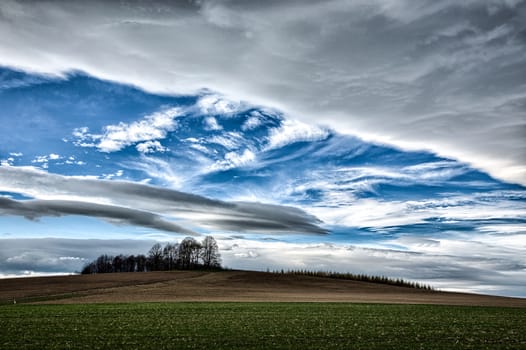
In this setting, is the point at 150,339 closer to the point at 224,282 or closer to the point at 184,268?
the point at 224,282

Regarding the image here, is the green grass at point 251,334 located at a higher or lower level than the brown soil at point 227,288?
higher

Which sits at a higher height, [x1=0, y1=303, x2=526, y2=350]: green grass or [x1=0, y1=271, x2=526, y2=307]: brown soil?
[x1=0, y1=303, x2=526, y2=350]: green grass

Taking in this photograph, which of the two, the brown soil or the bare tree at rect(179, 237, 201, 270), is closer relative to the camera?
the brown soil

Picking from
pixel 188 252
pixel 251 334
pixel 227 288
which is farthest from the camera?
pixel 188 252

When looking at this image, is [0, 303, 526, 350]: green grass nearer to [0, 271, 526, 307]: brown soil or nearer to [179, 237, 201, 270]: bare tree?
[0, 271, 526, 307]: brown soil

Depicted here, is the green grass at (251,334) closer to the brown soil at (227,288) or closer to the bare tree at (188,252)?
the brown soil at (227,288)

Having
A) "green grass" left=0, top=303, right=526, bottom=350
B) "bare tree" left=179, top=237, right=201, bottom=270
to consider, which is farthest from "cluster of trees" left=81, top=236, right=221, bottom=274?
"green grass" left=0, top=303, right=526, bottom=350

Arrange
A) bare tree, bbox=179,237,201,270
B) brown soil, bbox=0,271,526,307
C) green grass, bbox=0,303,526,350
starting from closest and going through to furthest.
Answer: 1. green grass, bbox=0,303,526,350
2. brown soil, bbox=0,271,526,307
3. bare tree, bbox=179,237,201,270

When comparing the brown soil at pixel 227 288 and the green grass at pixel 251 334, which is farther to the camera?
the brown soil at pixel 227 288

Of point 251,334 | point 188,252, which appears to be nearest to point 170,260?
point 188,252

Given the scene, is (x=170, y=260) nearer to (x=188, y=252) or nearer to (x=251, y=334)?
(x=188, y=252)

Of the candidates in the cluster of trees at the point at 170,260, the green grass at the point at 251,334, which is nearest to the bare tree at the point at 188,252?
the cluster of trees at the point at 170,260

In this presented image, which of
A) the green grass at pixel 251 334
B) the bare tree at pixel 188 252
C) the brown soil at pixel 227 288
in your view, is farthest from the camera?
the bare tree at pixel 188 252

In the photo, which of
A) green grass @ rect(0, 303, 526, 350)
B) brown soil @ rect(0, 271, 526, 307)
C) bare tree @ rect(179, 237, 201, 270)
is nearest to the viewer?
green grass @ rect(0, 303, 526, 350)
